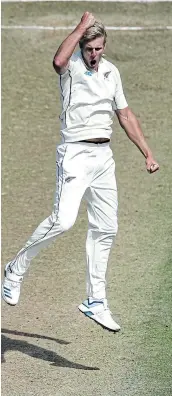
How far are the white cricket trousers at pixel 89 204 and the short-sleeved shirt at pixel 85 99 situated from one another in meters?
0.11

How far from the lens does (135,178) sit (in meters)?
14.3

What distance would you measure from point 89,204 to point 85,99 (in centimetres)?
90

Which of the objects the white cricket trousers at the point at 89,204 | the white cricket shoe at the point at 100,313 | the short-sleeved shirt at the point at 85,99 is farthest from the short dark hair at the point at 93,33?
the white cricket shoe at the point at 100,313

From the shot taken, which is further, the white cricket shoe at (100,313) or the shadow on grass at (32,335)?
the shadow on grass at (32,335)

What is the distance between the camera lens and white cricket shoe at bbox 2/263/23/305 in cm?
1009

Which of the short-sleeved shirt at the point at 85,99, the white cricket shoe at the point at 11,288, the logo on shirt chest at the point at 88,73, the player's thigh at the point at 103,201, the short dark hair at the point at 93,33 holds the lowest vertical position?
the white cricket shoe at the point at 11,288

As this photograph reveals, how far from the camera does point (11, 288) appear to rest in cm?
1012

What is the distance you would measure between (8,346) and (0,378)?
1092 millimetres

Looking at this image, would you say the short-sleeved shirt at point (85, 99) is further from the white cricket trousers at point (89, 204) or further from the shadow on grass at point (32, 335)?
the shadow on grass at point (32, 335)

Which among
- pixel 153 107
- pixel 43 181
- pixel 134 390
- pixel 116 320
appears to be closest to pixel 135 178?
pixel 43 181

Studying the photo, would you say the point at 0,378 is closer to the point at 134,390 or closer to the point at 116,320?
the point at 134,390

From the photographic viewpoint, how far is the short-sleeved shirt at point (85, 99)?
974 centimetres

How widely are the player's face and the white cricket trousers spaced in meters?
0.62

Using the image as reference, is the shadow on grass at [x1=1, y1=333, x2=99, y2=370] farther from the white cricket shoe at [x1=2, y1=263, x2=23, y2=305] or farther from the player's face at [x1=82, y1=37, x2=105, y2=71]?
the player's face at [x1=82, y1=37, x2=105, y2=71]
